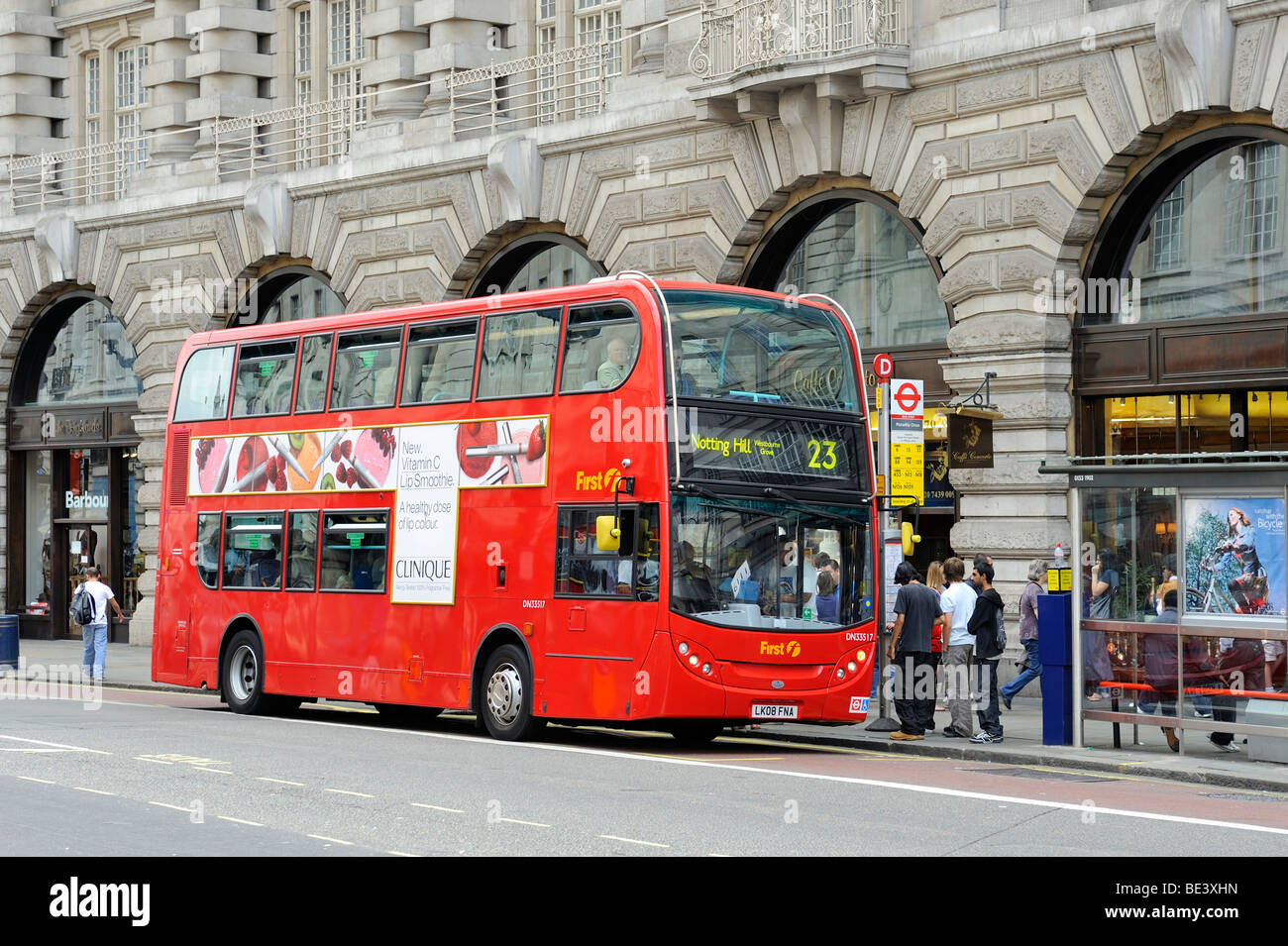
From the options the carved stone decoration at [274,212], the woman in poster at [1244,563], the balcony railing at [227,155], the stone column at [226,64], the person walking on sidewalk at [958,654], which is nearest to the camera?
the woman in poster at [1244,563]

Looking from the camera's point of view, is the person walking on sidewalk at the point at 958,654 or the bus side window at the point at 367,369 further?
the bus side window at the point at 367,369

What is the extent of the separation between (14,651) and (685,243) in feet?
40.3

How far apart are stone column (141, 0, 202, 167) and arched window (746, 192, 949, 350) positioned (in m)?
14.2

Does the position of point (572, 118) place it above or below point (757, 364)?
above

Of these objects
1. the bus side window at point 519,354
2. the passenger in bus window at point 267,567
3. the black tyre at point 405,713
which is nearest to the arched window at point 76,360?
the passenger in bus window at point 267,567

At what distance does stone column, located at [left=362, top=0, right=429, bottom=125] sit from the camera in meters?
31.0

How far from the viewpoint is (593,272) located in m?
28.6

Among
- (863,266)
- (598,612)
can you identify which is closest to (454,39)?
(863,266)

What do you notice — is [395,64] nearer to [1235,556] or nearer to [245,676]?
[245,676]

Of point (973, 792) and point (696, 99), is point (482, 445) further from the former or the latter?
point (696, 99)

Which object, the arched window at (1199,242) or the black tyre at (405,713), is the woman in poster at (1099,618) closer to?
the arched window at (1199,242)

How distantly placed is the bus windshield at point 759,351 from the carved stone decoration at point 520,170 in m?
11.4

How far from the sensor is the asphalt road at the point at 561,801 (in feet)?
35.9

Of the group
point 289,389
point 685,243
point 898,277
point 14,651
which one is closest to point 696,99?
point 685,243
